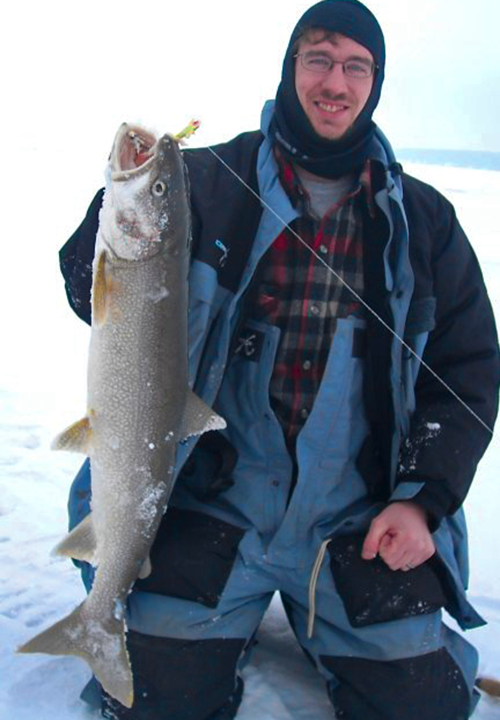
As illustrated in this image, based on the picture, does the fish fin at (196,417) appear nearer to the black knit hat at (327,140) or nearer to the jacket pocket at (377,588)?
the jacket pocket at (377,588)

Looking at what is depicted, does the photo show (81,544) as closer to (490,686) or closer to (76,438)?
(76,438)

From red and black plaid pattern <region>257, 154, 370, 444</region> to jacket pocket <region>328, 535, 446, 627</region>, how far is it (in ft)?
1.75

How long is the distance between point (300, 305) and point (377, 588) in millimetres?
1175

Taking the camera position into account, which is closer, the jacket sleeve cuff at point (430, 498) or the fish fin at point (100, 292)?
the fish fin at point (100, 292)

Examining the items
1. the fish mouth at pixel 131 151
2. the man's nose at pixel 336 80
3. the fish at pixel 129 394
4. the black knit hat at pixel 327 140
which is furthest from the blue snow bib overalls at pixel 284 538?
the fish mouth at pixel 131 151

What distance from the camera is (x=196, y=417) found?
2670 mm

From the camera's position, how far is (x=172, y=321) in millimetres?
2551

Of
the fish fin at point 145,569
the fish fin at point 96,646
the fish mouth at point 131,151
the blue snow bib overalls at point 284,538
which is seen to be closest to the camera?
the fish mouth at point 131,151

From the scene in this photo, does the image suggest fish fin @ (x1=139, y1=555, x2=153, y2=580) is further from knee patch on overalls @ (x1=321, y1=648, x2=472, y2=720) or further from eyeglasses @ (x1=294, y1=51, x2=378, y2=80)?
eyeglasses @ (x1=294, y1=51, x2=378, y2=80)

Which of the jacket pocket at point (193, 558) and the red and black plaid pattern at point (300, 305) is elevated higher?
the red and black plaid pattern at point (300, 305)

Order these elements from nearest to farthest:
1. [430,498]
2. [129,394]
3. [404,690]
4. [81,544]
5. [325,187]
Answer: [129,394]
[81,544]
[404,690]
[430,498]
[325,187]

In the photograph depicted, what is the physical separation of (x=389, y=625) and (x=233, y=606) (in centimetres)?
62

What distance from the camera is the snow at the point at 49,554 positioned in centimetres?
287

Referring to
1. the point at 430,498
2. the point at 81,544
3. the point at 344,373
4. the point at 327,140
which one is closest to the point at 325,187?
the point at 327,140
